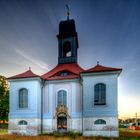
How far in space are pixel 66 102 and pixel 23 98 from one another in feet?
16.9

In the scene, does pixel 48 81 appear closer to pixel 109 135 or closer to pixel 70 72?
pixel 70 72

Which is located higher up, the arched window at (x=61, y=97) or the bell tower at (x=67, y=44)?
the bell tower at (x=67, y=44)

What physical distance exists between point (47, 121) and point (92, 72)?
7971 millimetres

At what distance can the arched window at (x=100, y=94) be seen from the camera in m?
21.0

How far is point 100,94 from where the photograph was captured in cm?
2125

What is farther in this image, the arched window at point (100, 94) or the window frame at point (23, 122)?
the window frame at point (23, 122)

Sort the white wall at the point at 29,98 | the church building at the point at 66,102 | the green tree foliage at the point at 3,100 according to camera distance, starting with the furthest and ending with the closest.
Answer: the green tree foliage at the point at 3,100 < the white wall at the point at 29,98 < the church building at the point at 66,102

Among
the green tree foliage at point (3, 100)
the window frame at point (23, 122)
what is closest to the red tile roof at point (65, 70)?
the window frame at point (23, 122)

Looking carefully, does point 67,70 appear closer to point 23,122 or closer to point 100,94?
point 100,94

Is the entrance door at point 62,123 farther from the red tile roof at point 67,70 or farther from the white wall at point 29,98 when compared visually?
the red tile roof at point 67,70

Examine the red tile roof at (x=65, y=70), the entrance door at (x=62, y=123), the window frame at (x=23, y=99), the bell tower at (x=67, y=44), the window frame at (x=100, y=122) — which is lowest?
the entrance door at (x=62, y=123)

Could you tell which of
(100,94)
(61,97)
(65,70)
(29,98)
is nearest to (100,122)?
(100,94)

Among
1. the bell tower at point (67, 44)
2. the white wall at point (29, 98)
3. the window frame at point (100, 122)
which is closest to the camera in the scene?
the window frame at point (100, 122)

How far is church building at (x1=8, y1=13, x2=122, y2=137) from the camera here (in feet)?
67.8
